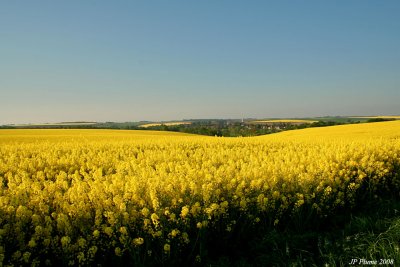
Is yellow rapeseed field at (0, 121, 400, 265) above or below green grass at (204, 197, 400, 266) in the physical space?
above

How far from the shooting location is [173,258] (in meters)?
4.73

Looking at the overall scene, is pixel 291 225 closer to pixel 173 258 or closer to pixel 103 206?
pixel 173 258

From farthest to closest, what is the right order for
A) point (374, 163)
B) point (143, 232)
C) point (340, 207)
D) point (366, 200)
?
point (374, 163), point (366, 200), point (340, 207), point (143, 232)

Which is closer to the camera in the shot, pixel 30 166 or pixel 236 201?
pixel 236 201

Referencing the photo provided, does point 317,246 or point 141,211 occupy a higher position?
point 141,211

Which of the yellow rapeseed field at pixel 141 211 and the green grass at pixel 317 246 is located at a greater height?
the yellow rapeseed field at pixel 141 211

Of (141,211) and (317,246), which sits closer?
(141,211)

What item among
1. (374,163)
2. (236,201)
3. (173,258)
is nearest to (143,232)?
(173,258)

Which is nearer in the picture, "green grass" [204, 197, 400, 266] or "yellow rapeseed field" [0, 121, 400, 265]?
"yellow rapeseed field" [0, 121, 400, 265]

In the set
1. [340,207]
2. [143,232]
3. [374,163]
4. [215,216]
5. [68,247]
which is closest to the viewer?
[68,247]

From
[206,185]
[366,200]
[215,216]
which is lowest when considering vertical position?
[366,200]

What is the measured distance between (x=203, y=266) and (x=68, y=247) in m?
1.85

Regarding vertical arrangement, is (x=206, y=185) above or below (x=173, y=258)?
above

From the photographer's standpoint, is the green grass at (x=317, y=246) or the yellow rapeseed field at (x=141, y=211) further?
the green grass at (x=317, y=246)
